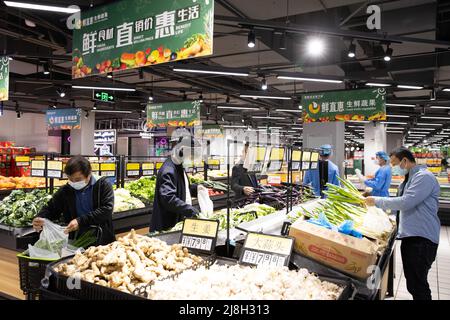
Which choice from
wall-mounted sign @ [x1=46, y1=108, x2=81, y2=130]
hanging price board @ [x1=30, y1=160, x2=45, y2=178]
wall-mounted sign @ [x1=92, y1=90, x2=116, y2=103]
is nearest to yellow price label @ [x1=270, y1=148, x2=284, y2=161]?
hanging price board @ [x1=30, y1=160, x2=45, y2=178]

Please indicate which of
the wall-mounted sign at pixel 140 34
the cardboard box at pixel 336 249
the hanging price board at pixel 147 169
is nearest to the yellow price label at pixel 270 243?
the cardboard box at pixel 336 249

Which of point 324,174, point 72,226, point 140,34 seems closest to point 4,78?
point 140,34

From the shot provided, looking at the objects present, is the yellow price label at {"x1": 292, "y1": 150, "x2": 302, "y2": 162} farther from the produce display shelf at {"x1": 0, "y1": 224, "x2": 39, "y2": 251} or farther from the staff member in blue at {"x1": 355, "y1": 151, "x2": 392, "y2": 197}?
the staff member in blue at {"x1": 355, "y1": 151, "x2": 392, "y2": 197}

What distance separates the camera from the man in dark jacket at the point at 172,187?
353cm

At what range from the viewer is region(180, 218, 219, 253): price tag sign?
8.02 feet

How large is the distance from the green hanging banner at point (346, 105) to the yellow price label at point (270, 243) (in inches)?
289

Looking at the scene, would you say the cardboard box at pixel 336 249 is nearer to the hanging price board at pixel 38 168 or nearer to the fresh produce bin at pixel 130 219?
the fresh produce bin at pixel 130 219

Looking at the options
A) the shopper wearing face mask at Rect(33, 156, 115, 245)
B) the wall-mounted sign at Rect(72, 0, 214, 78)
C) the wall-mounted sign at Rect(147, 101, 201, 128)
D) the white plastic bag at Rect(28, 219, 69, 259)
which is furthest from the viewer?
the wall-mounted sign at Rect(147, 101, 201, 128)

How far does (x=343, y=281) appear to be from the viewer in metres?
1.95

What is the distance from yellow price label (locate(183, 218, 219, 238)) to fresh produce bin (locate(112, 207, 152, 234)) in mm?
2875

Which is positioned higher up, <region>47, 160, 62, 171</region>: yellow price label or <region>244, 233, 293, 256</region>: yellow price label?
<region>47, 160, 62, 171</region>: yellow price label

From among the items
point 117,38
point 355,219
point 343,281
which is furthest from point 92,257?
point 117,38

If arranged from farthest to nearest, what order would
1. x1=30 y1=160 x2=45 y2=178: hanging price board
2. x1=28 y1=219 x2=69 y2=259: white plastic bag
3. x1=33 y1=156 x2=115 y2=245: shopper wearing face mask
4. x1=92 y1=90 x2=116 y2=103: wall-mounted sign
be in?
x1=92 y1=90 x2=116 y2=103: wall-mounted sign < x1=30 y1=160 x2=45 y2=178: hanging price board < x1=33 y1=156 x2=115 y2=245: shopper wearing face mask < x1=28 y1=219 x2=69 y2=259: white plastic bag
